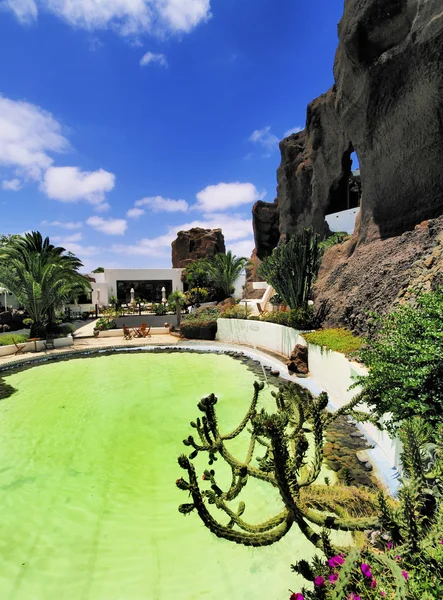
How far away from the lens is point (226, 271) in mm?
28781

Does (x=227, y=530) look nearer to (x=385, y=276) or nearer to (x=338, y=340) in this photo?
(x=338, y=340)

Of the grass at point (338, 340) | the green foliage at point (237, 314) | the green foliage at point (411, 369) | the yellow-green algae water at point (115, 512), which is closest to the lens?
the yellow-green algae water at point (115, 512)

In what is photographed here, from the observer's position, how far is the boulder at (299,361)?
10.8m

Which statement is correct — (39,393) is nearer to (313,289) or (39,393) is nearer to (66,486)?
(66,486)

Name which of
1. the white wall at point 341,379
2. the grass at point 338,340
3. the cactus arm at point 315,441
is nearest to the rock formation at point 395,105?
the grass at point 338,340

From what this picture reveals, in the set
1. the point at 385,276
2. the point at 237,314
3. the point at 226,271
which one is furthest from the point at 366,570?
the point at 226,271

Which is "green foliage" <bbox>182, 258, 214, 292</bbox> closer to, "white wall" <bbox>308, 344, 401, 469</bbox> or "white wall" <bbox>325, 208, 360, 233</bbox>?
"white wall" <bbox>325, 208, 360, 233</bbox>

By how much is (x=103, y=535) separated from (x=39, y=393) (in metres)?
7.53

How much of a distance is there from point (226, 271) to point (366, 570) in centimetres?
2726

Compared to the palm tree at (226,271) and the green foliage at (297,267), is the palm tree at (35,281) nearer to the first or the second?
the green foliage at (297,267)

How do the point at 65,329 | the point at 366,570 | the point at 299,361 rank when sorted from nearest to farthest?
the point at 366,570 → the point at 299,361 → the point at 65,329

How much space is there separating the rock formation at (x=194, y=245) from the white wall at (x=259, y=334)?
28732 millimetres

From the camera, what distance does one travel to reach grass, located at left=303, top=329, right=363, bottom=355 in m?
8.25

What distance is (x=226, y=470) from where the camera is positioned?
5.57 meters
